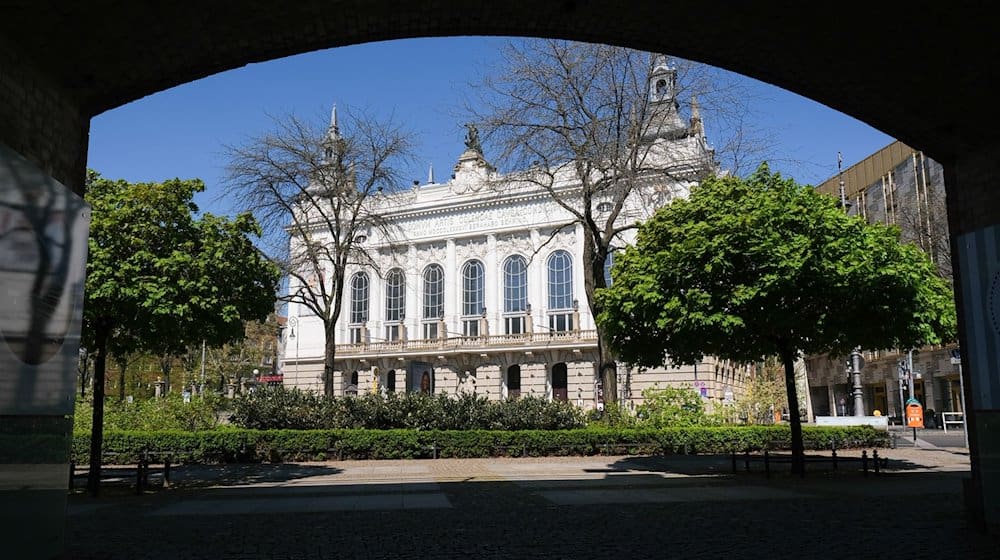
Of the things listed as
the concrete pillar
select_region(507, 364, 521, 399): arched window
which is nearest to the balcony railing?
select_region(507, 364, 521, 399): arched window

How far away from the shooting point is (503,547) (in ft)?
31.0

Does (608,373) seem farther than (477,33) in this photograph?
Yes

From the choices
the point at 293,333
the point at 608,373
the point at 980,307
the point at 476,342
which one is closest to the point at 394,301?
the point at 476,342

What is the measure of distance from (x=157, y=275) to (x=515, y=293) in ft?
129

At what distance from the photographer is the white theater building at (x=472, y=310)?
171 feet

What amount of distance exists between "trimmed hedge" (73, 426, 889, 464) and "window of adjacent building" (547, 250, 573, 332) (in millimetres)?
26285

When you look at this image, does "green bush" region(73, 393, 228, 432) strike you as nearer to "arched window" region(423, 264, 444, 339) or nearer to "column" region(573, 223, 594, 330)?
"column" region(573, 223, 594, 330)

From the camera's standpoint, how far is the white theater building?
171ft

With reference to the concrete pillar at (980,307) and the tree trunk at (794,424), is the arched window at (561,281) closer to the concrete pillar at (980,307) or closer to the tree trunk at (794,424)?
the tree trunk at (794,424)

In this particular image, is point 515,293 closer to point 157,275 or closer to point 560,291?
point 560,291

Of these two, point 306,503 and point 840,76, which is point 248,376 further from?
point 840,76

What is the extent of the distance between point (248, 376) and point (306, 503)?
197 ft

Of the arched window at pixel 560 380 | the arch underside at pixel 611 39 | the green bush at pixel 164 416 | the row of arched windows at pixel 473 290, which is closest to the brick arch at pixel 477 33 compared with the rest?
the arch underside at pixel 611 39

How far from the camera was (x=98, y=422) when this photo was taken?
54.2 ft
